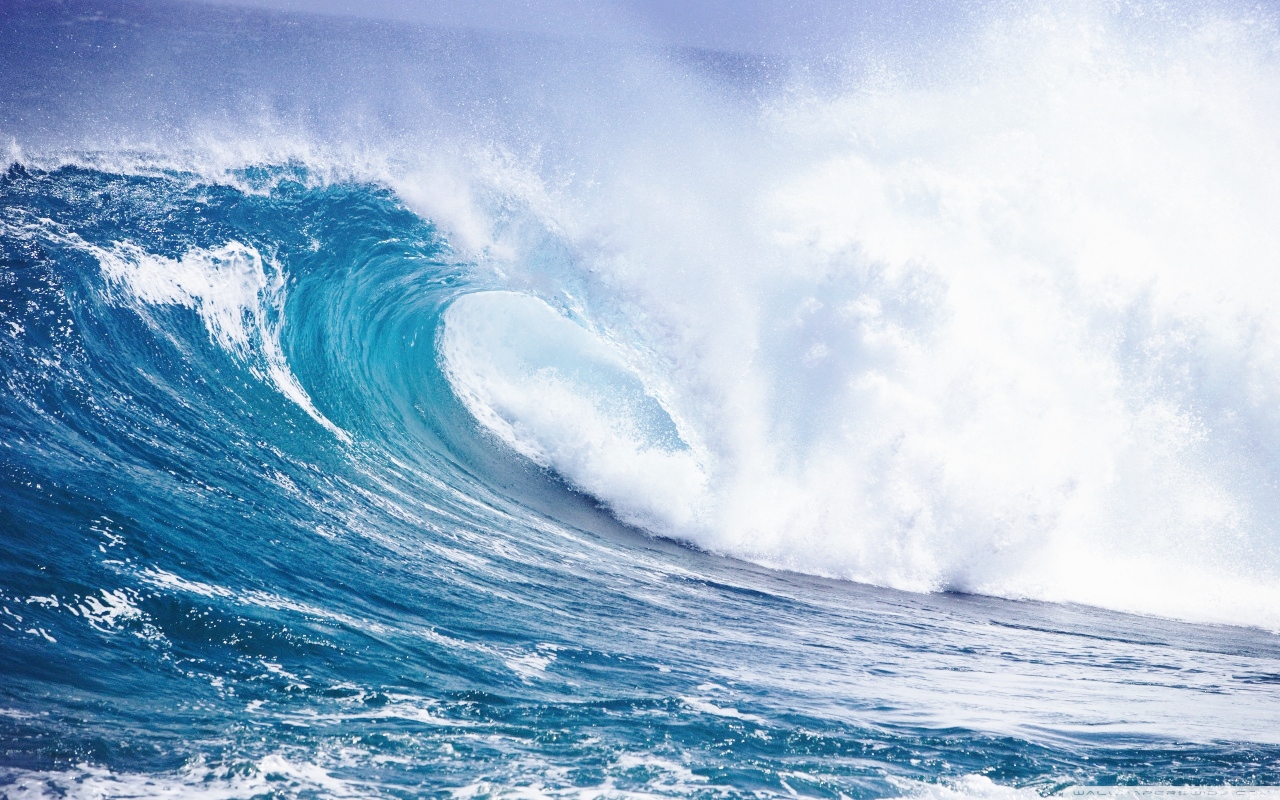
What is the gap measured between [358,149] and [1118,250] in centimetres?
1203

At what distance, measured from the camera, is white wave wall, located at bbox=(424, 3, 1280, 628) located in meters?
9.74

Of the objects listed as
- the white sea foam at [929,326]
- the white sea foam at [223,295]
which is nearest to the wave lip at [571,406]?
the white sea foam at [929,326]

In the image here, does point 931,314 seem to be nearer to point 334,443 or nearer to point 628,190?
point 628,190

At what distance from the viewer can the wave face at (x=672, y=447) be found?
4637 millimetres

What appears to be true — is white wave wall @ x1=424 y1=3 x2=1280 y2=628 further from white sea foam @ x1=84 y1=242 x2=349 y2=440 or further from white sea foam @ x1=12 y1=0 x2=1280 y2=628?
white sea foam @ x1=84 y1=242 x2=349 y2=440

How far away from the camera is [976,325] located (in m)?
11.6

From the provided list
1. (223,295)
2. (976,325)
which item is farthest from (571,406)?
(976,325)

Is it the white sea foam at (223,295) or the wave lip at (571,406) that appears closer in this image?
the white sea foam at (223,295)

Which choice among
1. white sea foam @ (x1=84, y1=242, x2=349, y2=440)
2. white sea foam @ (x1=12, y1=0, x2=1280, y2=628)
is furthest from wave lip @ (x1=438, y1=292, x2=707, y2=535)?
white sea foam @ (x1=84, y1=242, x2=349, y2=440)

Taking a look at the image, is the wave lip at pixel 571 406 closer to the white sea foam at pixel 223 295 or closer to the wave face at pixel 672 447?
the wave face at pixel 672 447

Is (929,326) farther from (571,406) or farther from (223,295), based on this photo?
(223,295)

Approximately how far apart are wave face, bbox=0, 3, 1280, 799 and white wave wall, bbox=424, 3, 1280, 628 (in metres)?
0.06

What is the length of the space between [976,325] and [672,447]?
4.57 m

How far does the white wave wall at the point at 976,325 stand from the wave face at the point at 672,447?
6 cm
